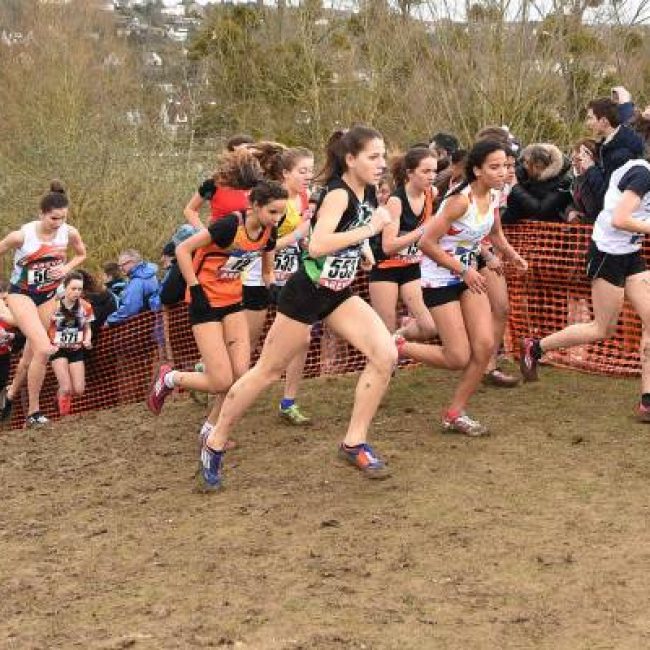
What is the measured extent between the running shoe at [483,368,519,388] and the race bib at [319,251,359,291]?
266 cm

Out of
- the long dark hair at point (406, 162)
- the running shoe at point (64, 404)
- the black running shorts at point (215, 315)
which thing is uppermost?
the long dark hair at point (406, 162)

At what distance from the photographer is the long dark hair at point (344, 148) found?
20.9 feet

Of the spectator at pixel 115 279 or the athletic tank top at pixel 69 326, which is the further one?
the spectator at pixel 115 279

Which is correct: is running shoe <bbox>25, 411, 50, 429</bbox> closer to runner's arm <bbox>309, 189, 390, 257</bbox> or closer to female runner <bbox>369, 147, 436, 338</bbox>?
female runner <bbox>369, 147, 436, 338</bbox>

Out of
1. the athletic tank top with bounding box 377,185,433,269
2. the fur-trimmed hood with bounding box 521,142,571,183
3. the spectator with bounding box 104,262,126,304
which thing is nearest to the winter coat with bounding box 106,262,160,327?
the spectator with bounding box 104,262,126,304

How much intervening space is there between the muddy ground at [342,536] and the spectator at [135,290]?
2.51m

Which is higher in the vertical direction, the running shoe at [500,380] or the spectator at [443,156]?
the spectator at [443,156]

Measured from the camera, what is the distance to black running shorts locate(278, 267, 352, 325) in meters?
6.46

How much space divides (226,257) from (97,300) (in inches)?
169

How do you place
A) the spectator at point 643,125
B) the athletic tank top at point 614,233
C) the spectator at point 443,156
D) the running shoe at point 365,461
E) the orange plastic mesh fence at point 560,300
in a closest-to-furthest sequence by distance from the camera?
the running shoe at point 365,461
the athletic tank top at point 614,233
the spectator at point 643,125
the spectator at point 443,156
the orange plastic mesh fence at point 560,300

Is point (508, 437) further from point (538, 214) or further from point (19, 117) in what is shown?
point (19, 117)

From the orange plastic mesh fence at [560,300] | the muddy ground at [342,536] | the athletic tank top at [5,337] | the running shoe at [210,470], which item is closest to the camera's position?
the muddy ground at [342,536]

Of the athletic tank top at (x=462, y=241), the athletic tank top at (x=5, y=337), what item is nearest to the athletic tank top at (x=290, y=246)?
the athletic tank top at (x=462, y=241)

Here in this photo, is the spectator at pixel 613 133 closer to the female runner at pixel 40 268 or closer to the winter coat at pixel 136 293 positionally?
the female runner at pixel 40 268
